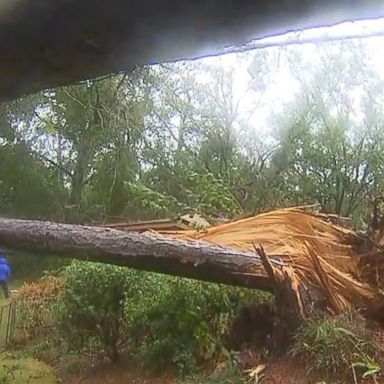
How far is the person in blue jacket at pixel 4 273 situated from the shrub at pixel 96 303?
50 cm

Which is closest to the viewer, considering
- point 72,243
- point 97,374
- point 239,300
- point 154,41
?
point 154,41

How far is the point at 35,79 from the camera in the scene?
334 millimetres

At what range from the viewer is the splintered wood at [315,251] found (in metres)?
2.61

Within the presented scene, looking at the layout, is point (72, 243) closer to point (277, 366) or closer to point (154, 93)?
point (277, 366)

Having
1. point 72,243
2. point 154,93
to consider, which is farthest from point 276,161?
point 72,243

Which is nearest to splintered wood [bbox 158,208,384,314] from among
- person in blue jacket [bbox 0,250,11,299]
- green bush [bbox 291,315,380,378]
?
green bush [bbox 291,315,380,378]

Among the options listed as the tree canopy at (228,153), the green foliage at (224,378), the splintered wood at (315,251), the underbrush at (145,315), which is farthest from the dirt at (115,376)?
the tree canopy at (228,153)

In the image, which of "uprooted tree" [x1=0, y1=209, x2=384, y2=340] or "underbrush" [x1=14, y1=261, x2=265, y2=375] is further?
"underbrush" [x1=14, y1=261, x2=265, y2=375]

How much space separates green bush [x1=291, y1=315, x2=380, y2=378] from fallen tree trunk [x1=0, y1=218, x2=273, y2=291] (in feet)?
1.37

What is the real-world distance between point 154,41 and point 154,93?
331 cm

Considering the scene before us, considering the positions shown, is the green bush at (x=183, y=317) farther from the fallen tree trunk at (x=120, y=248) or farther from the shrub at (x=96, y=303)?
the fallen tree trunk at (x=120, y=248)

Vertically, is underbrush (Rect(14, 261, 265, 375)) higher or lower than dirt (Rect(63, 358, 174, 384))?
higher

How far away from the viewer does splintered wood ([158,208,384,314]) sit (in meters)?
2.61

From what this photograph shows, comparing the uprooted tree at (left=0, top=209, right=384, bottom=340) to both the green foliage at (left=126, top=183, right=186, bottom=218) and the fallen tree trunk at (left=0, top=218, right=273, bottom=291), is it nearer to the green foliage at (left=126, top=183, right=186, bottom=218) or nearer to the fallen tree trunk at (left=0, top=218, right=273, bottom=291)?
the fallen tree trunk at (left=0, top=218, right=273, bottom=291)
